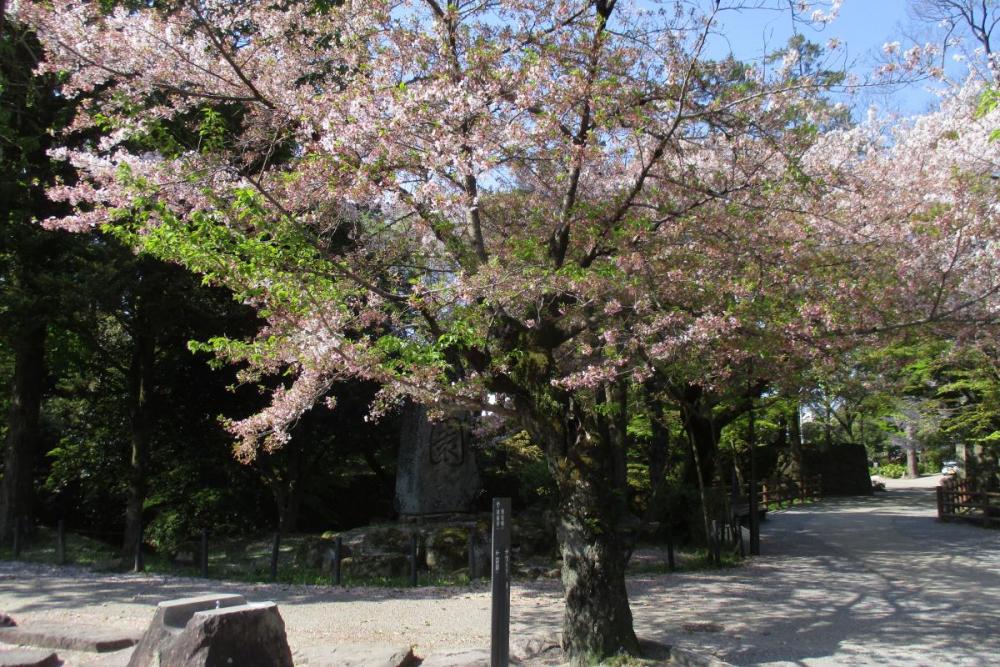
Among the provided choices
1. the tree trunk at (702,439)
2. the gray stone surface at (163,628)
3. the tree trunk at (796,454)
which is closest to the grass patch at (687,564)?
the tree trunk at (702,439)

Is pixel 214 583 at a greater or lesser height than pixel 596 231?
lesser

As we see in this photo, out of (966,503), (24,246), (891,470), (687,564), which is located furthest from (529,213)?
(891,470)

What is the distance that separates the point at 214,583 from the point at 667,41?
389 inches

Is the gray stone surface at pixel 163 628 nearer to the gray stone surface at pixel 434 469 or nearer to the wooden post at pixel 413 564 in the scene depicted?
the wooden post at pixel 413 564

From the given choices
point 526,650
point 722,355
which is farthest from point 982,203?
point 526,650

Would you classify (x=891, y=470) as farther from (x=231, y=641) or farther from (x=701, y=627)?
(x=231, y=641)

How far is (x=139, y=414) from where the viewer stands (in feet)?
52.0

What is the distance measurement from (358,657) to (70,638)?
103 inches

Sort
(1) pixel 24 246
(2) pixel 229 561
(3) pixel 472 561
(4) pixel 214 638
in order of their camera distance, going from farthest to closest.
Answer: (2) pixel 229 561, (1) pixel 24 246, (3) pixel 472 561, (4) pixel 214 638

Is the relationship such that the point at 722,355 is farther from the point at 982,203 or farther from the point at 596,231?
the point at 982,203

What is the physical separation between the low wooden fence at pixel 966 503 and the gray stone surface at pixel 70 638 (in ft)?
64.5

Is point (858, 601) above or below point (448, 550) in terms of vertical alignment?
below

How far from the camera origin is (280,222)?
304 inches

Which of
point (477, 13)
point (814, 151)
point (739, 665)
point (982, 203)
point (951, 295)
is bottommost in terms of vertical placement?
point (739, 665)
